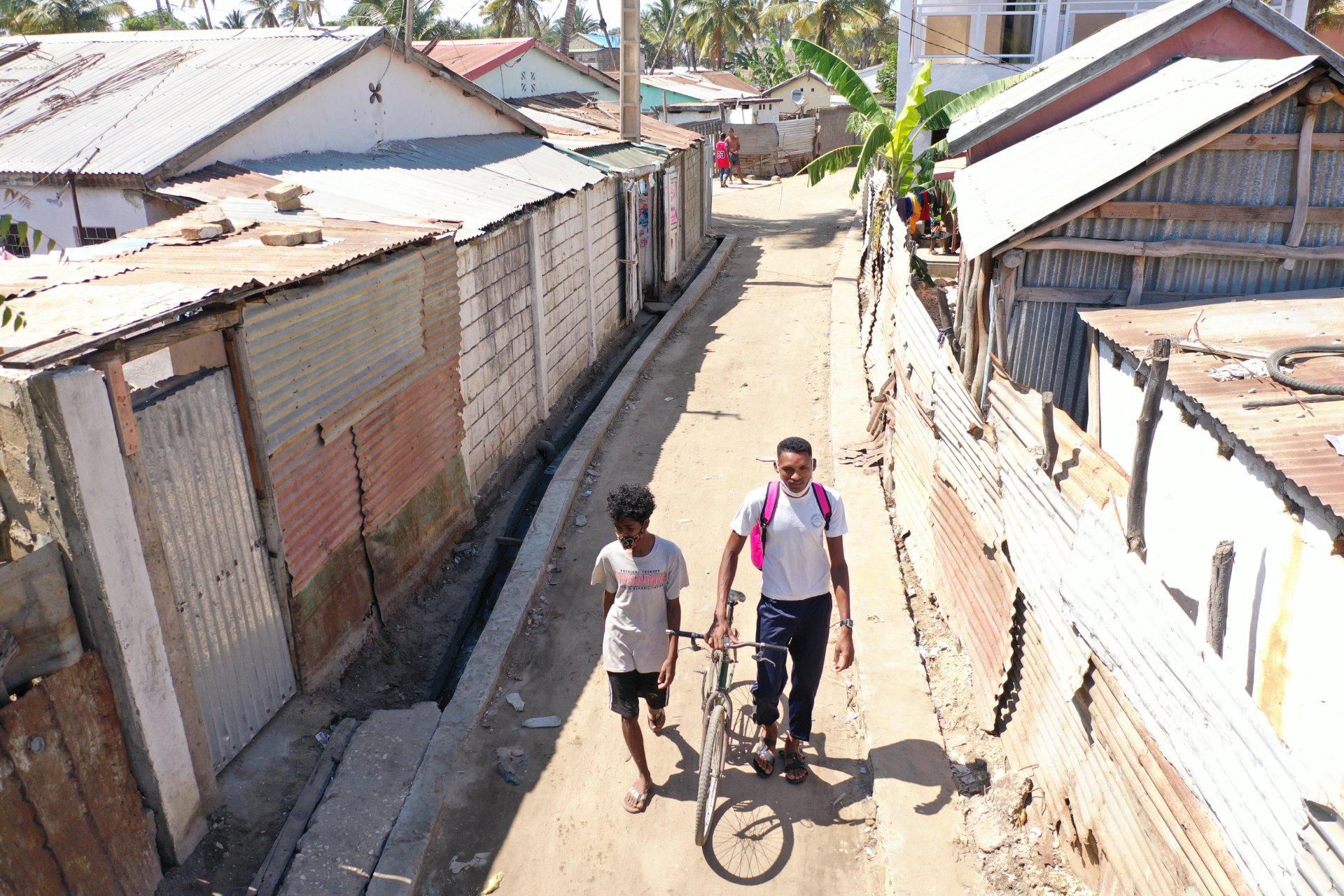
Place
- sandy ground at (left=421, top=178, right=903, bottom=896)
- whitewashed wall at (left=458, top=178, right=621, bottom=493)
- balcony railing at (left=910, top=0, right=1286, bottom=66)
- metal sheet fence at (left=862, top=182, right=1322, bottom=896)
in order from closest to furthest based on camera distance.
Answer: metal sheet fence at (left=862, top=182, right=1322, bottom=896) → sandy ground at (left=421, top=178, right=903, bottom=896) → whitewashed wall at (left=458, top=178, right=621, bottom=493) → balcony railing at (left=910, top=0, right=1286, bottom=66)

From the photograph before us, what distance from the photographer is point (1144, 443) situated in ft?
12.0

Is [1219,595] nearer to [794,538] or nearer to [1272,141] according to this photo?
[794,538]

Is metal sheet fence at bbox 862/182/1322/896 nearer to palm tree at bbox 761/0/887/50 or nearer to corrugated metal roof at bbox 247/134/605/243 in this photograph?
corrugated metal roof at bbox 247/134/605/243

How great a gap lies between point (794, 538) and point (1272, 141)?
492 centimetres

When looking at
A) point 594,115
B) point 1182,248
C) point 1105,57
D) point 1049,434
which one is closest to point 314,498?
point 1049,434

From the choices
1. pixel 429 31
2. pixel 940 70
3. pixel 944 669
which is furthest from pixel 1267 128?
pixel 429 31

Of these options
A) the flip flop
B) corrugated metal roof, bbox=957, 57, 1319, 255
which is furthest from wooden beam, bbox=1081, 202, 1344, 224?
the flip flop

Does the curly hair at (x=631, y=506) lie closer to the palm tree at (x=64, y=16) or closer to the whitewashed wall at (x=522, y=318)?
the whitewashed wall at (x=522, y=318)

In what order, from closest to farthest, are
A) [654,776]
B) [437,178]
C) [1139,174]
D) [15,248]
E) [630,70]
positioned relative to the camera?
[654,776]
[1139,174]
[15,248]
[437,178]
[630,70]

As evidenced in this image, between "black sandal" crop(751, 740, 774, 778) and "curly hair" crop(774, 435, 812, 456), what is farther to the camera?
"black sandal" crop(751, 740, 774, 778)

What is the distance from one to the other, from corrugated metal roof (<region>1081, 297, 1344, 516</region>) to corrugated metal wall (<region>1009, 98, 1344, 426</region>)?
40cm

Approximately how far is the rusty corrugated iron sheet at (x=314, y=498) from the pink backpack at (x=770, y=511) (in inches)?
101

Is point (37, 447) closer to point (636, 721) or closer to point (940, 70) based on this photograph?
point (636, 721)

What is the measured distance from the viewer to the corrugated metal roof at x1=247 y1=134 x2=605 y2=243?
303 inches
